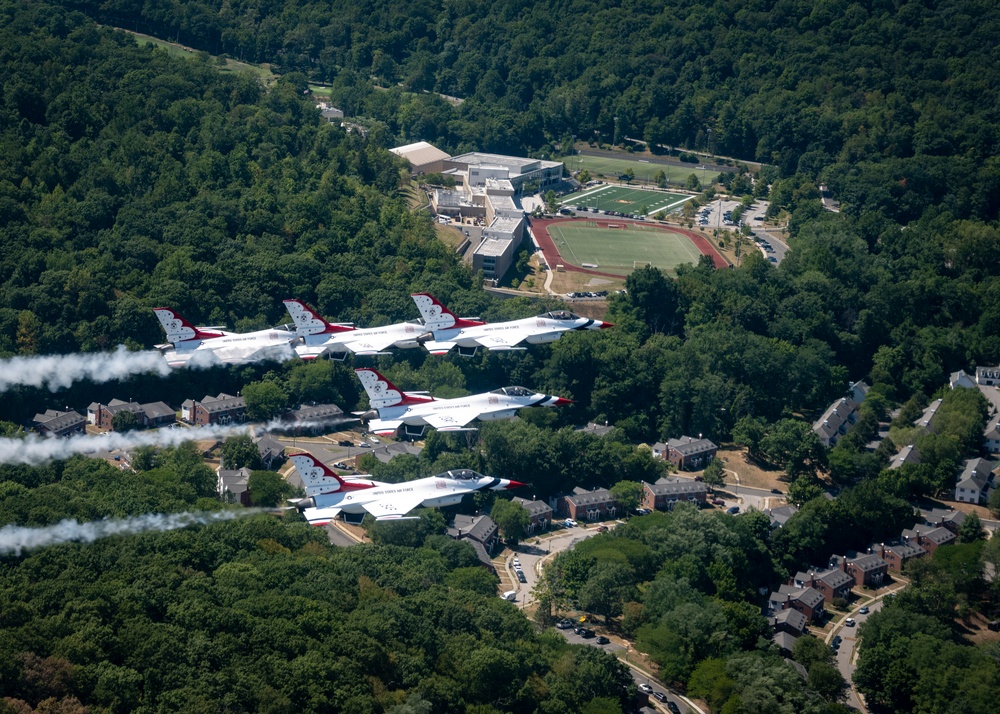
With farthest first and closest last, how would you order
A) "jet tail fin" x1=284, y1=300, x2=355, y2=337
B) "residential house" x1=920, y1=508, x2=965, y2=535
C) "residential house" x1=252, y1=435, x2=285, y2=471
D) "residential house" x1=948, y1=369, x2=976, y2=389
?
"residential house" x1=948, y1=369, x2=976, y2=389, "residential house" x1=920, y1=508, x2=965, y2=535, "residential house" x1=252, y1=435, x2=285, y2=471, "jet tail fin" x1=284, y1=300, x2=355, y2=337

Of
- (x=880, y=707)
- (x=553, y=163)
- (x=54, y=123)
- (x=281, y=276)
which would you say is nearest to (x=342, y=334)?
(x=281, y=276)

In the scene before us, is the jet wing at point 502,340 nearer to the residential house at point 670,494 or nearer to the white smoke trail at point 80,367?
the residential house at point 670,494

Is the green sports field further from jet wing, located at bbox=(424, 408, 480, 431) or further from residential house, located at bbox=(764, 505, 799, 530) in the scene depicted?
jet wing, located at bbox=(424, 408, 480, 431)

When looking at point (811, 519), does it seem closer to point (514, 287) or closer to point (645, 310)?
point (645, 310)

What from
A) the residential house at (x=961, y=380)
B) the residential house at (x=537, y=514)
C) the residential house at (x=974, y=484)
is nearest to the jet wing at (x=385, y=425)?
the residential house at (x=537, y=514)

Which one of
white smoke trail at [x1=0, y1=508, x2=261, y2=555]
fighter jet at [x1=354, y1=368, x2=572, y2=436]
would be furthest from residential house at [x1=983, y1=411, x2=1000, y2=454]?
white smoke trail at [x1=0, y1=508, x2=261, y2=555]

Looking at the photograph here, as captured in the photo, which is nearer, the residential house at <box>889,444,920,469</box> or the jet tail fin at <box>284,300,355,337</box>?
the jet tail fin at <box>284,300,355,337</box>
